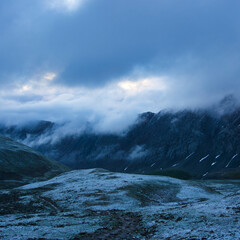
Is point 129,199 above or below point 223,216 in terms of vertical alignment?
below

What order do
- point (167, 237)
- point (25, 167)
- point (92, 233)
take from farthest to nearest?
point (25, 167), point (92, 233), point (167, 237)

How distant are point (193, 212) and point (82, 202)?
29.7 metres

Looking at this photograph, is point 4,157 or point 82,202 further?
point 4,157

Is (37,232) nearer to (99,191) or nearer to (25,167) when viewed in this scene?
(99,191)

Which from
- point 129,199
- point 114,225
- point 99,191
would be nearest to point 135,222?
point 114,225

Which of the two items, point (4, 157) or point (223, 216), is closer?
point (223, 216)

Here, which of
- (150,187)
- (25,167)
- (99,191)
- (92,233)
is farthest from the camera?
(25,167)

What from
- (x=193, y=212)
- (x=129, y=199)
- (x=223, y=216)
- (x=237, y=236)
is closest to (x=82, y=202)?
(x=129, y=199)

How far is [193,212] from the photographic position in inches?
1436

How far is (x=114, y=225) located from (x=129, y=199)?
86.7 ft

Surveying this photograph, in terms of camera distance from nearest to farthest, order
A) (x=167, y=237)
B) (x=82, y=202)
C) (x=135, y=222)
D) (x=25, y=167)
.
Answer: (x=167, y=237) < (x=135, y=222) < (x=82, y=202) < (x=25, y=167)

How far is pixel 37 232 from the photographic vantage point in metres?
29.7

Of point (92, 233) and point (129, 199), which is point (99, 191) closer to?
point (129, 199)

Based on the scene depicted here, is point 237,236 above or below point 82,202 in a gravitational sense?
above
